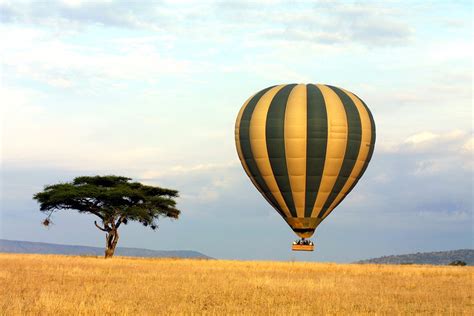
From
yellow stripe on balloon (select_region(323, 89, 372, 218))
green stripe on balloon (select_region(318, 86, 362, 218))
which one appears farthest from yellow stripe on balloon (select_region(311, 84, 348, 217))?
yellow stripe on balloon (select_region(323, 89, 372, 218))

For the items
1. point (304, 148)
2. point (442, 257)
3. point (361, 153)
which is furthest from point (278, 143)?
point (442, 257)

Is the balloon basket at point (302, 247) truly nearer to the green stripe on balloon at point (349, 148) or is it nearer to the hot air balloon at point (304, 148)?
the hot air balloon at point (304, 148)

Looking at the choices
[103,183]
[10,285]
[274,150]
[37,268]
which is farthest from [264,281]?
[103,183]

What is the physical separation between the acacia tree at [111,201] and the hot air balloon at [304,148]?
12.9 m

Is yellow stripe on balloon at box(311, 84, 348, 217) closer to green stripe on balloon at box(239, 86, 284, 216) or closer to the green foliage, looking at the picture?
green stripe on balloon at box(239, 86, 284, 216)

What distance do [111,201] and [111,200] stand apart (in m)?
0.11

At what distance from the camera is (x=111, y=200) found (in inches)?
2800

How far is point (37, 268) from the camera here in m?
44.8

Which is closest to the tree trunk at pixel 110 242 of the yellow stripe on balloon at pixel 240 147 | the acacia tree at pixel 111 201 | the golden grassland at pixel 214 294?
the acacia tree at pixel 111 201

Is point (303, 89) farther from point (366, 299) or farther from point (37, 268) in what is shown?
point (366, 299)

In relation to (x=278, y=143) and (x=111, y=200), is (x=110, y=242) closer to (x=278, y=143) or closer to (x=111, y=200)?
(x=111, y=200)

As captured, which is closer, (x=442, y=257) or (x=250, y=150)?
(x=250, y=150)

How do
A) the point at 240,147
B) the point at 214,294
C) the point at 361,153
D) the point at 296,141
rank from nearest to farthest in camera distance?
the point at 214,294 < the point at 296,141 < the point at 361,153 < the point at 240,147

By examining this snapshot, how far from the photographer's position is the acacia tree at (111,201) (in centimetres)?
7062
